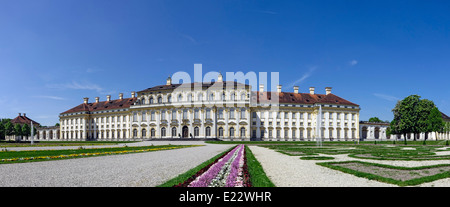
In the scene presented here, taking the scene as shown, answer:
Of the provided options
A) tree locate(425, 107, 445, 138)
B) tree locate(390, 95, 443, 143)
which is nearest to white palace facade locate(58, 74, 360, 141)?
tree locate(390, 95, 443, 143)

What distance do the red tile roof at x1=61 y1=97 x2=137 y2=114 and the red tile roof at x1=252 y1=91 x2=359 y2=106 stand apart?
3286 centimetres

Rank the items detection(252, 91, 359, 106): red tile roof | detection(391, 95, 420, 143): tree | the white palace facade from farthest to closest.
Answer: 1. detection(252, 91, 359, 106): red tile roof
2. the white palace facade
3. detection(391, 95, 420, 143): tree

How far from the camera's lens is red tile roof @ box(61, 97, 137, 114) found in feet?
223

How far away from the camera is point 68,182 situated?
7.56 m

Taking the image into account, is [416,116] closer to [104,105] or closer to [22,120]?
[104,105]

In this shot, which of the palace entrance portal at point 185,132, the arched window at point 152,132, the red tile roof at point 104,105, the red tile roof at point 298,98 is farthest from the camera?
the red tile roof at point 104,105

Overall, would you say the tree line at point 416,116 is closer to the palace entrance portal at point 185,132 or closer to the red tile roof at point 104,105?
the palace entrance portal at point 185,132

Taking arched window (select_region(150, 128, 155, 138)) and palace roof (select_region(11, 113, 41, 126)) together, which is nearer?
arched window (select_region(150, 128, 155, 138))

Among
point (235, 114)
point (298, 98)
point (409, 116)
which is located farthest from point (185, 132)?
point (409, 116)

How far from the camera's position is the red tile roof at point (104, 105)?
67938mm

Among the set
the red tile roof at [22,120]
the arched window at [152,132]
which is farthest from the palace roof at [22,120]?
the arched window at [152,132]

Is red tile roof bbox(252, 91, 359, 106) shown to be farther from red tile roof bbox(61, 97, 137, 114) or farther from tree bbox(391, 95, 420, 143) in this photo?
red tile roof bbox(61, 97, 137, 114)
